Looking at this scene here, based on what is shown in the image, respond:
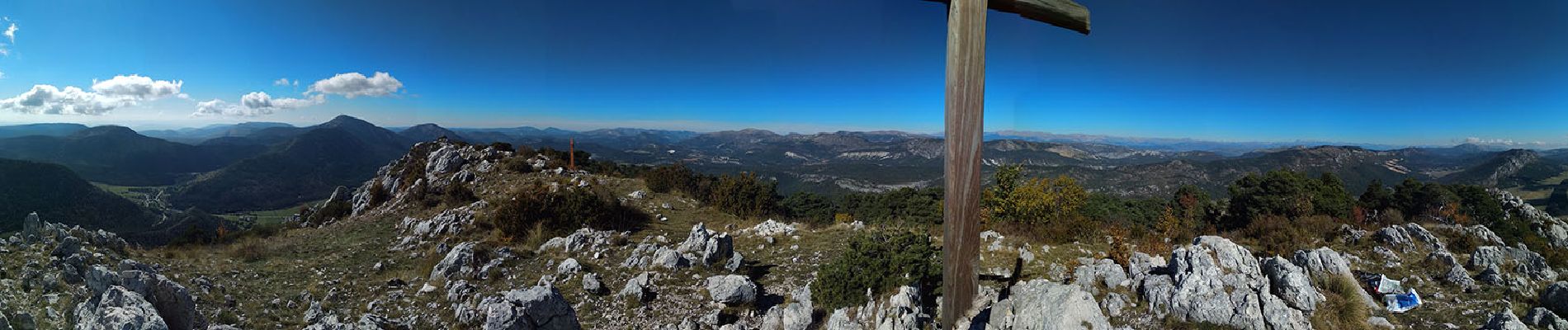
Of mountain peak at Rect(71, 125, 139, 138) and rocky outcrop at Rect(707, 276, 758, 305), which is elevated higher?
mountain peak at Rect(71, 125, 139, 138)

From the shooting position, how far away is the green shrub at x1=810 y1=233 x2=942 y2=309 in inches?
265

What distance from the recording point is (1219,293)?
18.0 ft

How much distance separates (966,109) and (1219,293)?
502cm

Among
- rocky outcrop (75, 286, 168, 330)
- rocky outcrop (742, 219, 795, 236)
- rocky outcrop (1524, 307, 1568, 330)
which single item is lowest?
rocky outcrop (742, 219, 795, 236)

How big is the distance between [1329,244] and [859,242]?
1105cm

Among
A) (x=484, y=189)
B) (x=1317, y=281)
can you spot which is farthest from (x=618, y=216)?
(x=1317, y=281)

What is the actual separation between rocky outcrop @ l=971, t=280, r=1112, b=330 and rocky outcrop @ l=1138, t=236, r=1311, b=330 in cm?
154

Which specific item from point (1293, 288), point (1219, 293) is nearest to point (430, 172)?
point (1219, 293)

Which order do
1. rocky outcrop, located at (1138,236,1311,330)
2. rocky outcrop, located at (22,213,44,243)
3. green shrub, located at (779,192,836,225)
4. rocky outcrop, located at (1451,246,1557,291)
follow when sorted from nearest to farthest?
rocky outcrop, located at (1138,236,1311,330)
rocky outcrop, located at (22,213,44,243)
rocky outcrop, located at (1451,246,1557,291)
green shrub, located at (779,192,836,225)

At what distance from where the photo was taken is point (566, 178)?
22.5 metres

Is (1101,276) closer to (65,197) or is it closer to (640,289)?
(640,289)

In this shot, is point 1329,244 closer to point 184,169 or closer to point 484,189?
point 484,189

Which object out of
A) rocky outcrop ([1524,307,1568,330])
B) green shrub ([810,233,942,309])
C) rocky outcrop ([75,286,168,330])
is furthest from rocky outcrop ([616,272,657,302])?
rocky outcrop ([1524,307,1568,330])

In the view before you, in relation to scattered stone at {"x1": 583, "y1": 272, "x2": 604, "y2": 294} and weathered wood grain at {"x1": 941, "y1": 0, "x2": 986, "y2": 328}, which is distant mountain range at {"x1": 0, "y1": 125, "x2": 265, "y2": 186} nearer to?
scattered stone at {"x1": 583, "y1": 272, "x2": 604, "y2": 294}
